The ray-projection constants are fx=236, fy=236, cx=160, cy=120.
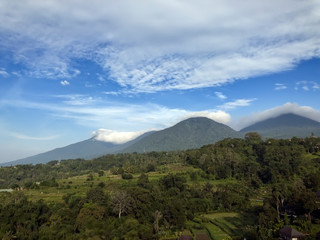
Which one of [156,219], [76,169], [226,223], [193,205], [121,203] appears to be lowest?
[226,223]

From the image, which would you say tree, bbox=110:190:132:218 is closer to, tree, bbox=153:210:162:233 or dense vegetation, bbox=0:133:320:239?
dense vegetation, bbox=0:133:320:239

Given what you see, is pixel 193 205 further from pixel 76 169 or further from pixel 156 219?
pixel 76 169

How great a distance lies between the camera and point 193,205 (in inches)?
1660

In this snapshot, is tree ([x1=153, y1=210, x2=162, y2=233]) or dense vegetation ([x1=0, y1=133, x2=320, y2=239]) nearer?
dense vegetation ([x1=0, y1=133, x2=320, y2=239])

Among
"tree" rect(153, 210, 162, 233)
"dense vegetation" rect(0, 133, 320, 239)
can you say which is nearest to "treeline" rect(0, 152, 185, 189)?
"dense vegetation" rect(0, 133, 320, 239)

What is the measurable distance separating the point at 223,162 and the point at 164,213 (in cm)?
3616

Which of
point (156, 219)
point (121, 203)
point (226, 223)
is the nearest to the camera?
point (156, 219)

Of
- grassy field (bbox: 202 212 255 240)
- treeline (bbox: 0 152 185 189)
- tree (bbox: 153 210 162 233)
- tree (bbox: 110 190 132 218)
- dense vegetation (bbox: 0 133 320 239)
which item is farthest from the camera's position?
treeline (bbox: 0 152 185 189)

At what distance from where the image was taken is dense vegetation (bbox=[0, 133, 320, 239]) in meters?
28.9

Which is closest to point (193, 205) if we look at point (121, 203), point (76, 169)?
point (121, 203)

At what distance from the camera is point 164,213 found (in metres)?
36.2

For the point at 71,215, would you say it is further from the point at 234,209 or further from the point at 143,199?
the point at 234,209

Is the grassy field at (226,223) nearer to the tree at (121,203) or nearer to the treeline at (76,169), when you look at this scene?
the tree at (121,203)

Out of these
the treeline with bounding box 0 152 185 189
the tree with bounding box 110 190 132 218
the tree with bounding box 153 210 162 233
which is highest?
the treeline with bounding box 0 152 185 189
